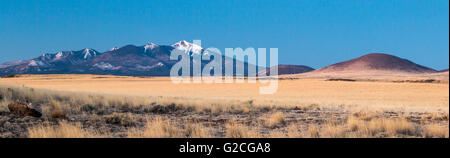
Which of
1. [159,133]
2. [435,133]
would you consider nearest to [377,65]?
[435,133]

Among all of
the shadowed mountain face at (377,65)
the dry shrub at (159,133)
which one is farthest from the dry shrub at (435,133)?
the shadowed mountain face at (377,65)

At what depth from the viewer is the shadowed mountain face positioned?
171 meters

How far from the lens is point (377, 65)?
579 ft

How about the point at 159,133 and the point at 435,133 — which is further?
the point at 435,133

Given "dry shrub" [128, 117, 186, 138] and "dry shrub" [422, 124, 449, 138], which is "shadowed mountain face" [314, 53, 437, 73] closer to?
"dry shrub" [422, 124, 449, 138]

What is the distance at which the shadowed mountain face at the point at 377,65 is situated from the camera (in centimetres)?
17075

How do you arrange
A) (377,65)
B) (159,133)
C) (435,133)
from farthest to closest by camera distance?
(377,65), (435,133), (159,133)

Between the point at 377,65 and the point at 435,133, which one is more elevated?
the point at 377,65

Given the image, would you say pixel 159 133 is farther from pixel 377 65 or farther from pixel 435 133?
pixel 377 65

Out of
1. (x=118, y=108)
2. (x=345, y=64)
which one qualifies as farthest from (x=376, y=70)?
(x=118, y=108)
